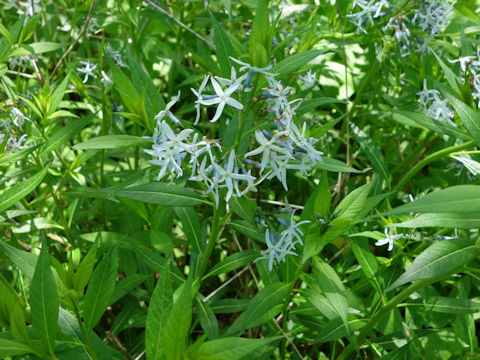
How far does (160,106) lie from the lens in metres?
1.89

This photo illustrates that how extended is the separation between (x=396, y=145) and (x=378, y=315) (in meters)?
1.64

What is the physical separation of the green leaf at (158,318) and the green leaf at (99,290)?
295mm

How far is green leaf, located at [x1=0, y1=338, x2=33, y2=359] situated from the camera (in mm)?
1437

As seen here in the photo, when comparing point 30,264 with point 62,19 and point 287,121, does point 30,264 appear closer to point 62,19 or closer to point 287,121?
point 287,121

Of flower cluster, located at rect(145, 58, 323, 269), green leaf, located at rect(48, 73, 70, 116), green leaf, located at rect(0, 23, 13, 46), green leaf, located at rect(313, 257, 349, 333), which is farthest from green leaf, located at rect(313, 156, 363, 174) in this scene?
green leaf, located at rect(0, 23, 13, 46)

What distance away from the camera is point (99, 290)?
1693 millimetres

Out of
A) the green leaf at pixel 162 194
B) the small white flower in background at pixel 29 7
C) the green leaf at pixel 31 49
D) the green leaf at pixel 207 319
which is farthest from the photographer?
the small white flower in background at pixel 29 7

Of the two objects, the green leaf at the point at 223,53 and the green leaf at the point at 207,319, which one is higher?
the green leaf at the point at 223,53

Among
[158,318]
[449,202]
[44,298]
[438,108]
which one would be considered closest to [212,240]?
[158,318]

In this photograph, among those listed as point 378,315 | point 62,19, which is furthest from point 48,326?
point 62,19

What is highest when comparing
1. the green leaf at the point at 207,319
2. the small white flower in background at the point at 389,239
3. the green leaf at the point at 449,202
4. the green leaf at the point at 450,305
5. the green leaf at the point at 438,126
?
the green leaf at the point at 449,202

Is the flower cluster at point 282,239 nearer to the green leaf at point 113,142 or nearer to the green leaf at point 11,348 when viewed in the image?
the green leaf at point 113,142

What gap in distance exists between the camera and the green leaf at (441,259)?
1.65 m

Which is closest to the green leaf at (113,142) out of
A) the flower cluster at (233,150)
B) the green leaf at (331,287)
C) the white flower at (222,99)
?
the flower cluster at (233,150)
